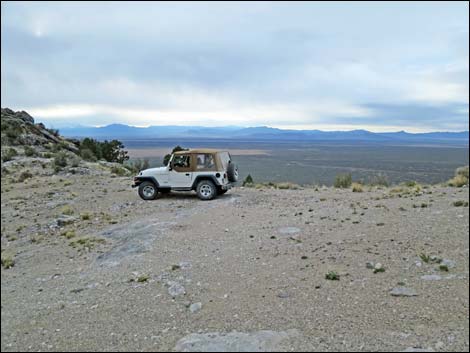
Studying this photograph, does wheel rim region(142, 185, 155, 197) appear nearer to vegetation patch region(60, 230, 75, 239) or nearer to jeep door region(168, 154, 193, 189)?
jeep door region(168, 154, 193, 189)

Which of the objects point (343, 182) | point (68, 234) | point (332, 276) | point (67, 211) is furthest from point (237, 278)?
point (343, 182)

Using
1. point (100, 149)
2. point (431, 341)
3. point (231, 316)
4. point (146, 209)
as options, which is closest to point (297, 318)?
point (231, 316)

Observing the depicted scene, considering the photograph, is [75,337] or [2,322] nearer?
[2,322]

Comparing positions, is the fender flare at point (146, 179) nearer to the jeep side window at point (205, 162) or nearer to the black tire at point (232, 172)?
the jeep side window at point (205, 162)

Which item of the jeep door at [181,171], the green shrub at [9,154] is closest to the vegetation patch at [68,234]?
the green shrub at [9,154]

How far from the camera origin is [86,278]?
5.21 m

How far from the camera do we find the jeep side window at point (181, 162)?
12.0 metres

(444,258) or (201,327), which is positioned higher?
(444,258)

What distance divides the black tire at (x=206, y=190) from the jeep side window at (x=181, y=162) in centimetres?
69

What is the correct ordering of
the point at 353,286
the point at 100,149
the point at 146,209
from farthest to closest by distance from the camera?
the point at 100,149 < the point at 146,209 < the point at 353,286

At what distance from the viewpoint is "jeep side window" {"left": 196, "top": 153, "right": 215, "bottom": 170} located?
38.8 feet

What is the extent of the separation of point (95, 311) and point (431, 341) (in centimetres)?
319

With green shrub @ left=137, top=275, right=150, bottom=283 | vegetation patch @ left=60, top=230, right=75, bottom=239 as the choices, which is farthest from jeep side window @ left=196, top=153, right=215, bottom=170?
green shrub @ left=137, top=275, right=150, bottom=283

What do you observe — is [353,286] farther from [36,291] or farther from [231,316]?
[36,291]
